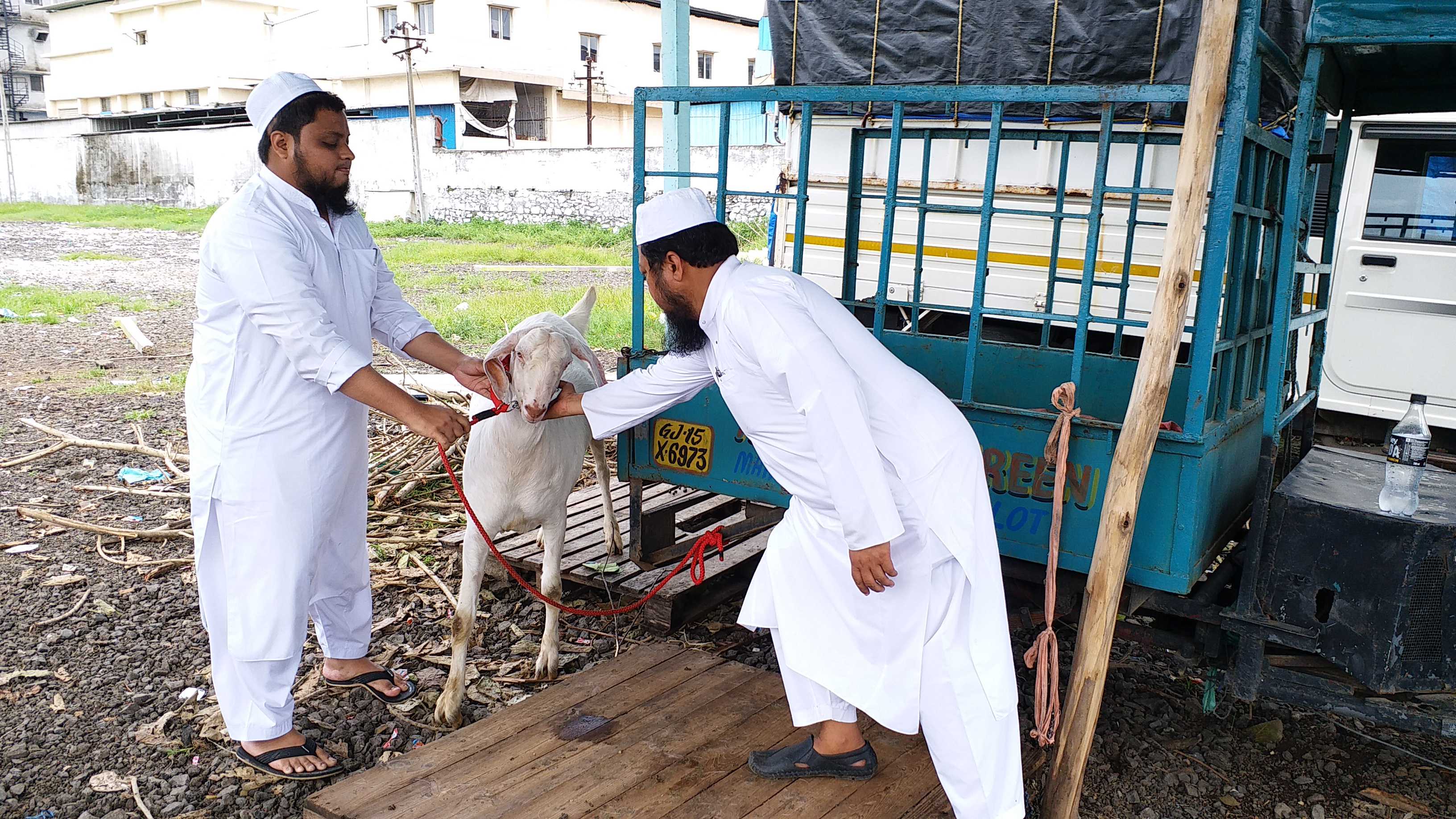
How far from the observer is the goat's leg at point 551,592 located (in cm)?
419

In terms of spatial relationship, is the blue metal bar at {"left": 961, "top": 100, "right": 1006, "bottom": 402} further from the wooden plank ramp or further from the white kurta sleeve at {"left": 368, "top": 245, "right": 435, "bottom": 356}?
→ the white kurta sleeve at {"left": 368, "top": 245, "right": 435, "bottom": 356}

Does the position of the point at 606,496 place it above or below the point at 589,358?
below

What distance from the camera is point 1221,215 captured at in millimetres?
2953

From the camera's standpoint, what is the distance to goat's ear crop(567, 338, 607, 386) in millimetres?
4082

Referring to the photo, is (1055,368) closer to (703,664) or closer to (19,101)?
(703,664)

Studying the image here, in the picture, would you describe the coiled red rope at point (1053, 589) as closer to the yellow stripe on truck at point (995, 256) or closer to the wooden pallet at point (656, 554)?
the wooden pallet at point (656, 554)

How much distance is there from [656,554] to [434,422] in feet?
5.76

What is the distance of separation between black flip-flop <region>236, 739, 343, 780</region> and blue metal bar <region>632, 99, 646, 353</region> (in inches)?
74.5

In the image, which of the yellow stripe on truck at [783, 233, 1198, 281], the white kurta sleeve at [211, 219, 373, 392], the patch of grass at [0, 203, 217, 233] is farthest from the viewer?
the patch of grass at [0, 203, 217, 233]

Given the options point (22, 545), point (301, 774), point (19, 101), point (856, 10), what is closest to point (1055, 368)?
point (856, 10)

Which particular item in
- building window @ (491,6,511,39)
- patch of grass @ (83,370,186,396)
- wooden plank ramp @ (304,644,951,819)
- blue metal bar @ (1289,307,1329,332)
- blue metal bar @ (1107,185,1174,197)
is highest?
building window @ (491,6,511,39)

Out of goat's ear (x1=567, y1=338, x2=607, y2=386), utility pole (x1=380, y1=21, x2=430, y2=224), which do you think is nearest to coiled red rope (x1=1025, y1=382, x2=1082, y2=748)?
goat's ear (x1=567, y1=338, x2=607, y2=386)

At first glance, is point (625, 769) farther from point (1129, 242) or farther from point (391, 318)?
point (1129, 242)

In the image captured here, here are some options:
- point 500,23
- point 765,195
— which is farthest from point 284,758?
point 500,23
